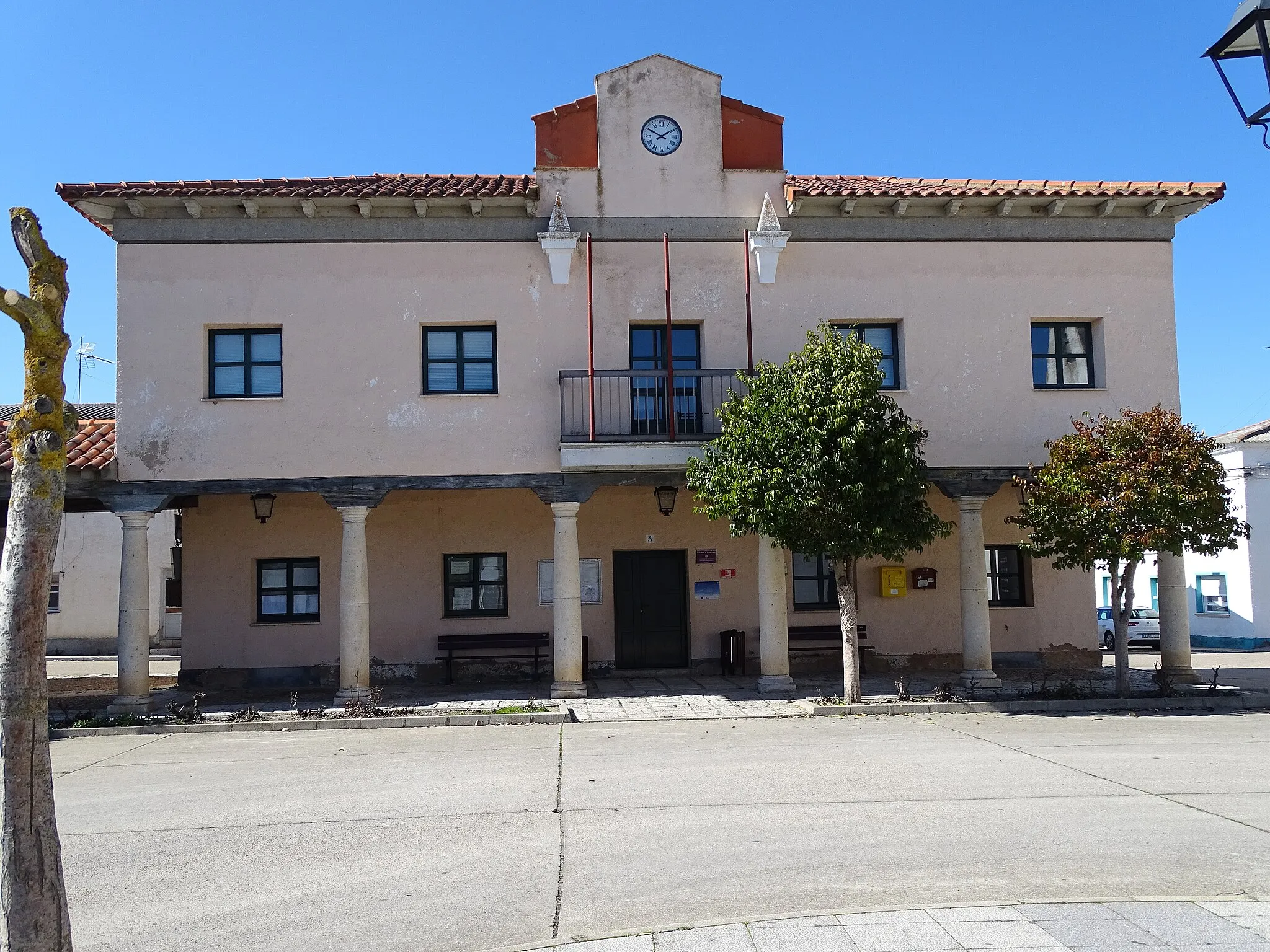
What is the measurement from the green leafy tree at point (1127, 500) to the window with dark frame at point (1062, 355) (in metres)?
1.87

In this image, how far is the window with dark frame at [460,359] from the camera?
15609 mm

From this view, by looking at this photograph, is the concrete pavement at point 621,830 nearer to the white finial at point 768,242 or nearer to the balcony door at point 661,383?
the balcony door at point 661,383

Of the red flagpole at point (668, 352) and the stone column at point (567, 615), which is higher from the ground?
the red flagpole at point (668, 352)

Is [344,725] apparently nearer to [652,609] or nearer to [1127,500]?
[652,609]

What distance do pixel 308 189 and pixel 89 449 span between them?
16.6ft

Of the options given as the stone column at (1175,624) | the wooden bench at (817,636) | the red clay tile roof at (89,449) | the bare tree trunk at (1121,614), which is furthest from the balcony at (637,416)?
the stone column at (1175,624)

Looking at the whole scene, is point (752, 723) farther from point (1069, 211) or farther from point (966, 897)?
point (1069, 211)

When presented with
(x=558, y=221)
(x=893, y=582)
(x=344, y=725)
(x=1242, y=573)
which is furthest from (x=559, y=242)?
(x=1242, y=573)

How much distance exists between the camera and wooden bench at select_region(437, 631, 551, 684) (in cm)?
1711

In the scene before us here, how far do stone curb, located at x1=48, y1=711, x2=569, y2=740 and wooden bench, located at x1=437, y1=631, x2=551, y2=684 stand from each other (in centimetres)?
344

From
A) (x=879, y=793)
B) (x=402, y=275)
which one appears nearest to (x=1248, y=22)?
(x=879, y=793)

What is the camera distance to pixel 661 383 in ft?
51.7

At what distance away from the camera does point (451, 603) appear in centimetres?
1759

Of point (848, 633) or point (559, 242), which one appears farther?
point (559, 242)
